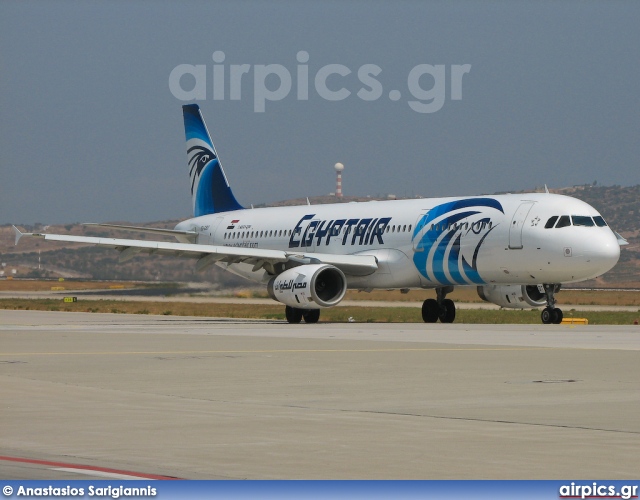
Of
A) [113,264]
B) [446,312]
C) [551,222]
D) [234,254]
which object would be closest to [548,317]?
[551,222]

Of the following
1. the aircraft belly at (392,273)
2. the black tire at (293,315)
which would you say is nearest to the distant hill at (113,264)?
the aircraft belly at (392,273)

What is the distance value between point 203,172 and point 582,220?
20.3m

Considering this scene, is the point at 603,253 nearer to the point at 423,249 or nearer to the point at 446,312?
the point at 423,249

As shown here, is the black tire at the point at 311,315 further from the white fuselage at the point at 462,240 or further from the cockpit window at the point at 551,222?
the cockpit window at the point at 551,222

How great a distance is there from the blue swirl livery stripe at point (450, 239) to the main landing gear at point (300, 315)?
13.4 feet

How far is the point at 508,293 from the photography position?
40938 millimetres

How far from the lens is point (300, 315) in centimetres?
4128

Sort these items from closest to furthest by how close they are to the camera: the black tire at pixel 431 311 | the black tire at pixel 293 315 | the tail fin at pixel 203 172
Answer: the black tire at pixel 293 315, the black tire at pixel 431 311, the tail fin at pixel 203 172

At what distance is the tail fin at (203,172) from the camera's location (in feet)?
170

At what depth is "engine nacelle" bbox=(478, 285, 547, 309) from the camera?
40.7 meters

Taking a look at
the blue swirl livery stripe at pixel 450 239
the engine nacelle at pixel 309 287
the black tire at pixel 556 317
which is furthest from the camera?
the engine nacelle at pixel 309 287

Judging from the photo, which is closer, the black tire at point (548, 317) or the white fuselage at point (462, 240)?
the white fuselage at point (462, 240)

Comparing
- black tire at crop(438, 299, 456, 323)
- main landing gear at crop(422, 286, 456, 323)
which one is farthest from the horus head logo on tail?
black tire at crop(438, 299, 456, 323)

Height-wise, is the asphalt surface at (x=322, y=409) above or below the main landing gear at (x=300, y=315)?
below
